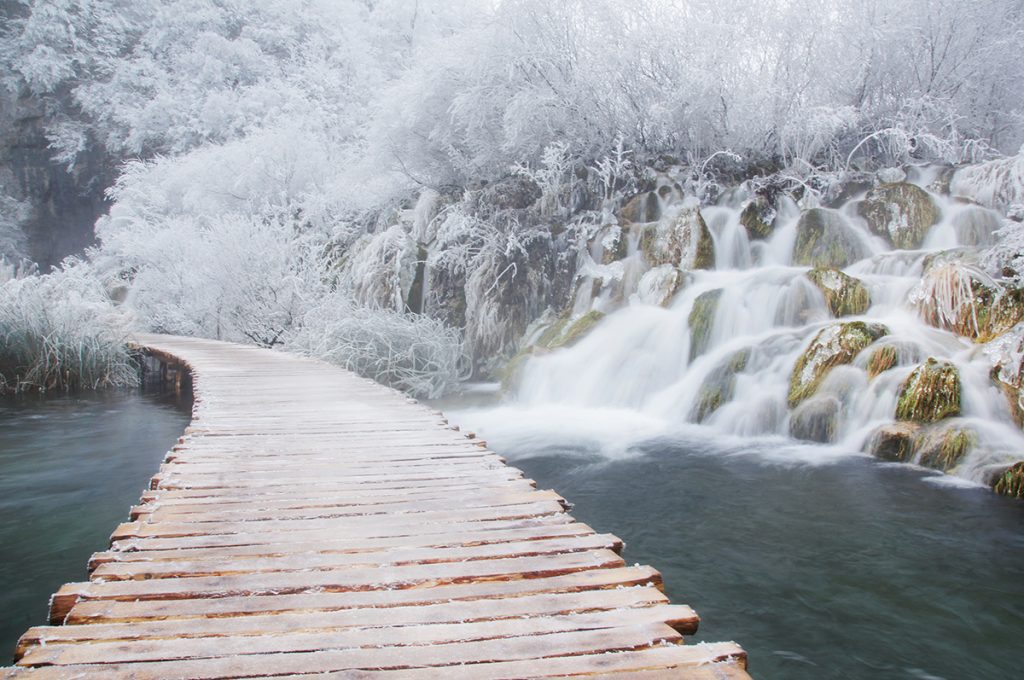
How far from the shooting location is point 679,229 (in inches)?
415

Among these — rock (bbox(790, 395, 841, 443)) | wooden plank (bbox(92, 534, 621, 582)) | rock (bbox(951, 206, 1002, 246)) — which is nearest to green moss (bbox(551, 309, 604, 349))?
rock (bbox(790, 395, 841, 443))

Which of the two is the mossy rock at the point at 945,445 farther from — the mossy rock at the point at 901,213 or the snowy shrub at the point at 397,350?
the snowy shrub at the point at 397,350

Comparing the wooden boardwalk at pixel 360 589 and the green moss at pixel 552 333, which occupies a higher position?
the green moss at pixel 552 333

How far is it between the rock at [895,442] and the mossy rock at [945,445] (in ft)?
0.23

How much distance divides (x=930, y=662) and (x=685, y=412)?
467 cm

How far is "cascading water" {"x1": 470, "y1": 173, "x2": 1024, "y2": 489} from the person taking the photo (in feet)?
21.3

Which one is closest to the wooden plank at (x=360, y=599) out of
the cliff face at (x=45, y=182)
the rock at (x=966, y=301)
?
the rock at (x=966, y=301)

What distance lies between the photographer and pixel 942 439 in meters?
5.82

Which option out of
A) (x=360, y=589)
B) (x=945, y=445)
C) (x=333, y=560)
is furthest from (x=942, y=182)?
(x=360, y=589)

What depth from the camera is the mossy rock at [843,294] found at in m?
8.17

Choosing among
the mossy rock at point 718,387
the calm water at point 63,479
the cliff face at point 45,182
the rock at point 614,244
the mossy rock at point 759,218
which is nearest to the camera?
the calm water at point 63,479

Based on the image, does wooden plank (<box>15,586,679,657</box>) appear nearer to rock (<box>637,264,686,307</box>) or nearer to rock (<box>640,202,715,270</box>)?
rock (<box>637,264,686,307</box>)

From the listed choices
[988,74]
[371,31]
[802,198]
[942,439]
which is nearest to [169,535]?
[942,439]

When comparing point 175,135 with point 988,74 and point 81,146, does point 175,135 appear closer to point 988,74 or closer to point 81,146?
point 81,146
